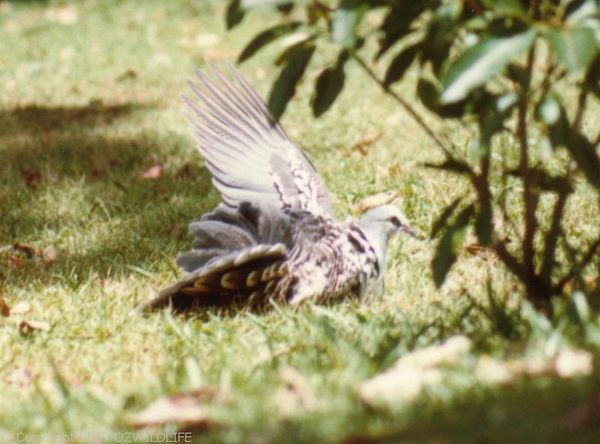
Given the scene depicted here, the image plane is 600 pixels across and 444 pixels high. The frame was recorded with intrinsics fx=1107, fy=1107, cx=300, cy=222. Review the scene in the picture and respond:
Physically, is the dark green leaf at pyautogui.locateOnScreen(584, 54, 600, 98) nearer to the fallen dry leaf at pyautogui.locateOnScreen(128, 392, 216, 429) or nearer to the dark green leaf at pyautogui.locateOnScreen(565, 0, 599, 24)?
the dark green leaf at pyautogui.locateOnScreen(565, 0, 599, 24)

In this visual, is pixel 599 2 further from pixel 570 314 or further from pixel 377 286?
pixel 377 286

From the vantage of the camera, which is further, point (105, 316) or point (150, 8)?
point (150, 8)

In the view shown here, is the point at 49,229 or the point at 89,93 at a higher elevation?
the point at 49,229

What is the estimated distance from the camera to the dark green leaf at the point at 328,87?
2447mm

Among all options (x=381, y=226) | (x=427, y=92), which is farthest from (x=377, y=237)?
(x=427, y=92)

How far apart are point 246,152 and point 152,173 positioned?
4.23ft

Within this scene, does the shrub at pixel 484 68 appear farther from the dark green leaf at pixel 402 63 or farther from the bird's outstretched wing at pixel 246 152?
the bird's outstretched wing at pixel 246 152

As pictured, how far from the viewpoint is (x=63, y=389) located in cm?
238

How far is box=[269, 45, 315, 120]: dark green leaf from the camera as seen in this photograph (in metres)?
2.42

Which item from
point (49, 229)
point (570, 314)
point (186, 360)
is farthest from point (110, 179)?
point (570, 314)

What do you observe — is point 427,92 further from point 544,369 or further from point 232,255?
point 544,369

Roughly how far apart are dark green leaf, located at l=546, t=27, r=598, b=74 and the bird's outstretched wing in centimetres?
137

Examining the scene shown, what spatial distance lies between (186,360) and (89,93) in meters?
4.05

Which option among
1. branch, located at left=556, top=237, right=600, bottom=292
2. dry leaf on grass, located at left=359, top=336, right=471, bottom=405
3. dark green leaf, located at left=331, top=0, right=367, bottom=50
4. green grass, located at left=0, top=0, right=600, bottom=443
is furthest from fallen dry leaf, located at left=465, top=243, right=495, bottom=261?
dark green leaf, located at left=331, top=0, right=367, bottom=50
